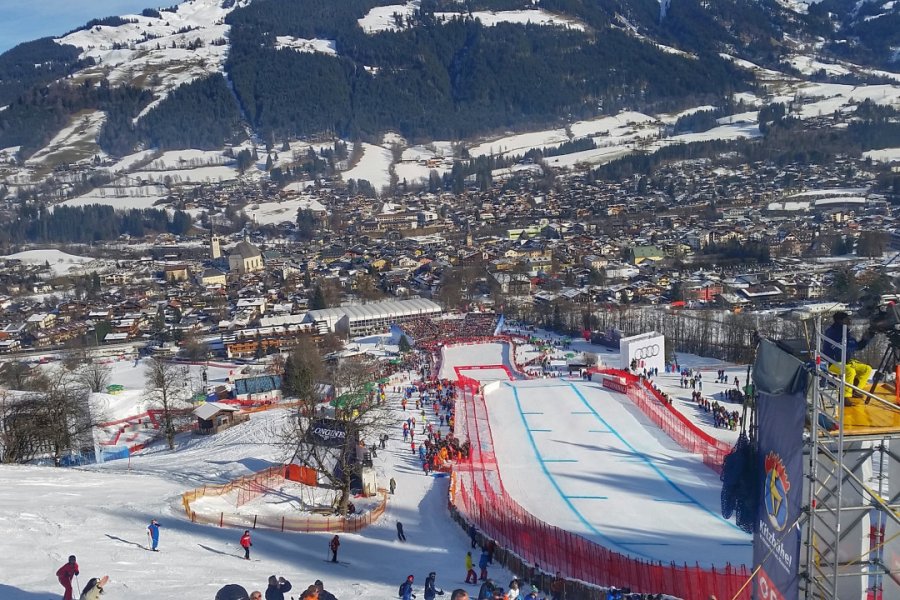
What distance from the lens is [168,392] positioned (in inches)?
776

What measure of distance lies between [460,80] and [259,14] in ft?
145

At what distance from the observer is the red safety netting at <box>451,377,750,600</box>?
715 cm

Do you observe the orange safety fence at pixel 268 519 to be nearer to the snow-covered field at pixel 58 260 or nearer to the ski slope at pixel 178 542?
the ski slope at pixel 178 542

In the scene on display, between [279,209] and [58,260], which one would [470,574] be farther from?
[279,209]

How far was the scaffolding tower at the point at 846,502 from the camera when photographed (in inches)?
142

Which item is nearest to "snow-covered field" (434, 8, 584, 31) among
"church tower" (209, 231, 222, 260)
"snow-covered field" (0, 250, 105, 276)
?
"church tower" (209, 231, 222, 260)

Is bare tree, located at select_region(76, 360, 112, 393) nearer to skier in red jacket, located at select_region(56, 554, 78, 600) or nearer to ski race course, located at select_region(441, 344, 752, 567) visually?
ski race course, located at select_region(441, 344, 752, 567)

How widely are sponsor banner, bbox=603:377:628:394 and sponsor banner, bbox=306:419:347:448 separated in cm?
746

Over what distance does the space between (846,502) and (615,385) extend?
13.8 meters

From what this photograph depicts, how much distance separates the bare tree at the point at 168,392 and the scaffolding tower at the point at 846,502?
47.0 feet

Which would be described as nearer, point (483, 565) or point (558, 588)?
point (558, 588)

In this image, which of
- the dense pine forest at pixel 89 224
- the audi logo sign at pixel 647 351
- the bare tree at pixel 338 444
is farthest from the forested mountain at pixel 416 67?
the bare tree at pixel 338 444

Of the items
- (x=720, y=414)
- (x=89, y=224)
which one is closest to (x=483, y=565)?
(x=720, y=414)

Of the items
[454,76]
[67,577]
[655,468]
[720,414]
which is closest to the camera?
[67,577]
